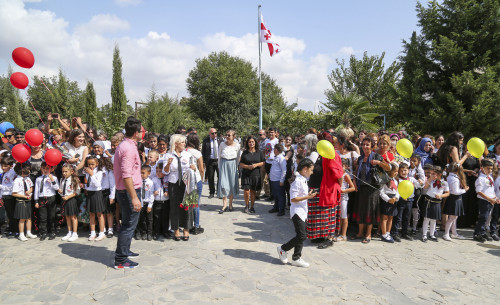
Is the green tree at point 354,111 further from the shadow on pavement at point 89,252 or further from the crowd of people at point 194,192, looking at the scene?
the shadow on pavement at point 89,252

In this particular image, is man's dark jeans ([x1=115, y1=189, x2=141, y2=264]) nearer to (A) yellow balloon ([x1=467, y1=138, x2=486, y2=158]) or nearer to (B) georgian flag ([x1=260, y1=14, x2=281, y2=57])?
(A) yellow balloon ([x1=467, y1=138, x2=486, y2=158])

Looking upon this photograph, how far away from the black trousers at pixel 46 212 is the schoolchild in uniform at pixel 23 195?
22 centimetres

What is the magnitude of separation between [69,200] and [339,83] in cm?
3014

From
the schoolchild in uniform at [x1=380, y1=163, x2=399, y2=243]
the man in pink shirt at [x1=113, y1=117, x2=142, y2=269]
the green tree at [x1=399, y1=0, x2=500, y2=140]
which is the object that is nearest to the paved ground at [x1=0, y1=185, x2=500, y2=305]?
the man in pink shirt at [x1=113, y1=117, x2=142, y2=269]

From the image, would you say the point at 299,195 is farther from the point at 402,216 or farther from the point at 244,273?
the point at 402,216

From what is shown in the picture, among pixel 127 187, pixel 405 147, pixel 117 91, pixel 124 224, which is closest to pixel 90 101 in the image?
pixel 117 91

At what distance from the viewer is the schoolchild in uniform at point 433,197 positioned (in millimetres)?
6137

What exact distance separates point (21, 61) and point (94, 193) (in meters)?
2.64

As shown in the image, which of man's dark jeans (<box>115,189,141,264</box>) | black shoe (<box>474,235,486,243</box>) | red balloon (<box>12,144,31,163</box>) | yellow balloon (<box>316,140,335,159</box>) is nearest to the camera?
man's dark jeans (<box>115,189,141,264</box>)

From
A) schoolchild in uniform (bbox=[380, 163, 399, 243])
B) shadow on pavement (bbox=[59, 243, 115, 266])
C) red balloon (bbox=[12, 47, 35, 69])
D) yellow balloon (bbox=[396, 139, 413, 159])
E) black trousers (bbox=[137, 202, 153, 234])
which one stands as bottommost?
shadow on pavement (bbox=[59, 243, 115, 266])

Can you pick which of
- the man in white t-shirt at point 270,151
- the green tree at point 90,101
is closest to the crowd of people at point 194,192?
the man in white t-shirt at point 270,151

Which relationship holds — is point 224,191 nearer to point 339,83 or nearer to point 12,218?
point 12,218

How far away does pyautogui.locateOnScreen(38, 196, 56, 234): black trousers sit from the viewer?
5.82 m

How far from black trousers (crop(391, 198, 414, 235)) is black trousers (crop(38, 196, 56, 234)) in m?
6.64
